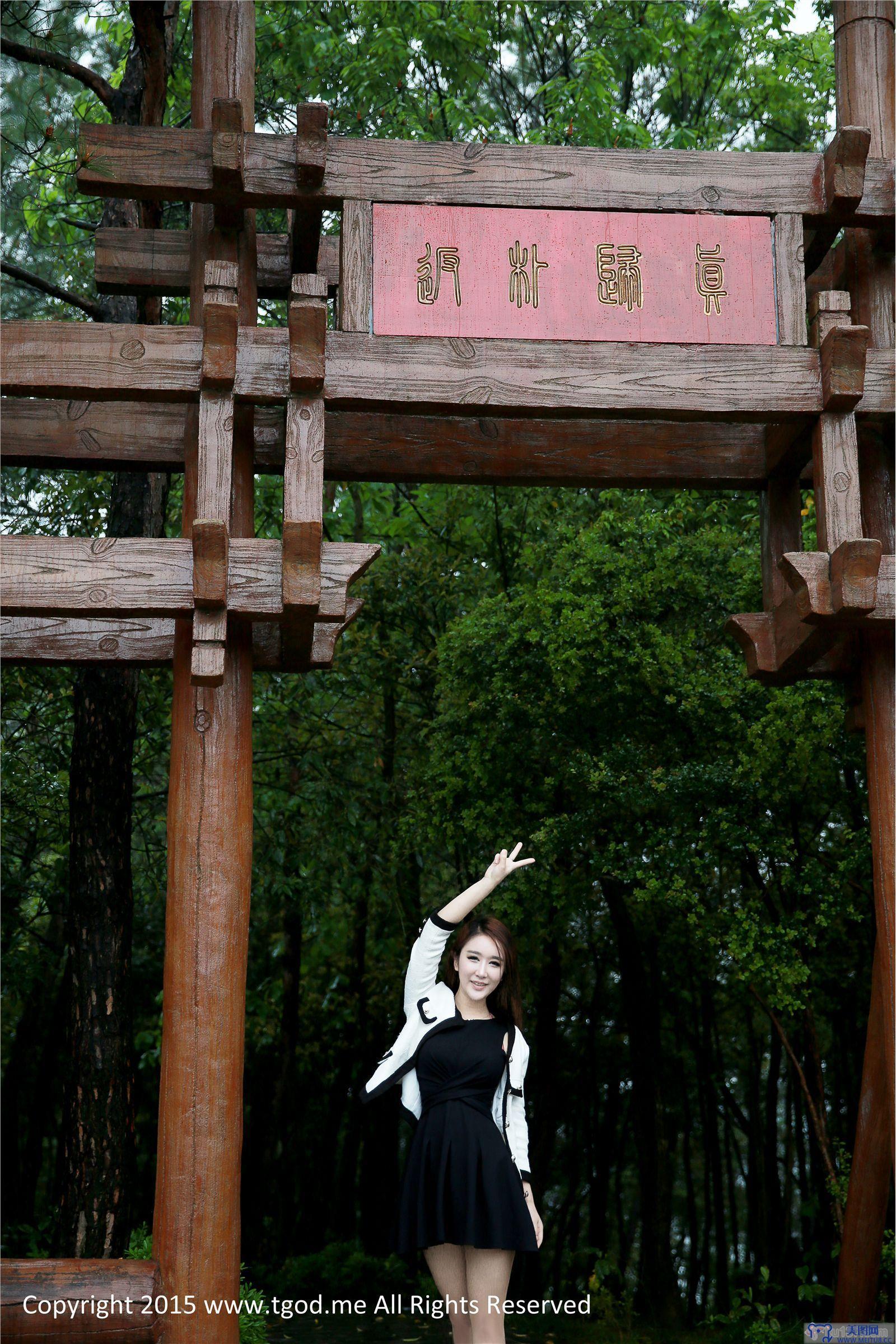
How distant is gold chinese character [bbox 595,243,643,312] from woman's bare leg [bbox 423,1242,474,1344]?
8.86ft

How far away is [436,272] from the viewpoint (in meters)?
3.85

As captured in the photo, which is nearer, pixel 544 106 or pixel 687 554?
pixel 687 554

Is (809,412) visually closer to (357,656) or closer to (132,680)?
(132,680)

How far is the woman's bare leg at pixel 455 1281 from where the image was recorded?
3137 millimetres

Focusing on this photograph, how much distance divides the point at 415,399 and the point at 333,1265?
6652 mm

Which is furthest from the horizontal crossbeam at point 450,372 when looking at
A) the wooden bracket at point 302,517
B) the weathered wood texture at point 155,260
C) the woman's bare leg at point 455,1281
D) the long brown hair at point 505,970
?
the woman's bare leg at point 455,1281

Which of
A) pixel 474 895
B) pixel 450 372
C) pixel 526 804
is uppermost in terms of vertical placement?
pixel 450 372

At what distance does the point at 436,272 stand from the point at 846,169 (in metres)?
1.28

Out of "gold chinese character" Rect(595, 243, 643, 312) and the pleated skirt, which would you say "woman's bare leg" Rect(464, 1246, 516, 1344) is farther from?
"gold chinese character" Rect(595, 243, 643, 312)

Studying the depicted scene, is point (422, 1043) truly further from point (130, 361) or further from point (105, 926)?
point (105, 926)

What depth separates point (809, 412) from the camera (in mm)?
3846

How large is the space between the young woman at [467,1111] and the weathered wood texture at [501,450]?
1.62 m

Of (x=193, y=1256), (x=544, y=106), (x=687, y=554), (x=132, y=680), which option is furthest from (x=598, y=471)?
(x=544, y=106)

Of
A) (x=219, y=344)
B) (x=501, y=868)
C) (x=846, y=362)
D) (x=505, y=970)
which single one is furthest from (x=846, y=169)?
(x=505, y=970)
